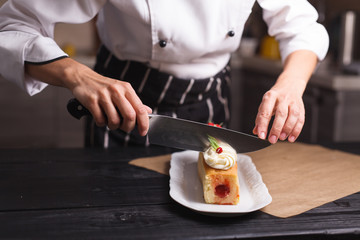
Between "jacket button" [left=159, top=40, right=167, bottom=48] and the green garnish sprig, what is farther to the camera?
"jacket button" [left=159, top=40, right=167, bottom=48]

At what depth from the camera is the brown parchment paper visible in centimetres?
95

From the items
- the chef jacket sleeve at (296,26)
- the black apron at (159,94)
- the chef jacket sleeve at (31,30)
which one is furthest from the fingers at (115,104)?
the chef jacket sleeve at (296,26)

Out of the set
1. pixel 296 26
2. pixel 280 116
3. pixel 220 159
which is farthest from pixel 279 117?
pixel 296 26

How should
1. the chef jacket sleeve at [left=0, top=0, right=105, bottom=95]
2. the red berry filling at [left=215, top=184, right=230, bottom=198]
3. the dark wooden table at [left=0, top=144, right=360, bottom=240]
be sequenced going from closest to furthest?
the dark wooden table at [left=0, top=144, right=360, bottom=240] → the red berry filling at [left=215, top=184, right=230, bottom=198] → the chef jacket sleeve at [left=0, top=0, right=105, bottom=95]

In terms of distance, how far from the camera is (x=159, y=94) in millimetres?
1319

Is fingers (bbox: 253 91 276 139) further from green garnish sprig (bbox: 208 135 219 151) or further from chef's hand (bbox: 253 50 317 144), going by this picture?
green garnish sprig (bbox: 208 135 219 151)

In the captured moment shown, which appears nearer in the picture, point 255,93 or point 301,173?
point 301,173

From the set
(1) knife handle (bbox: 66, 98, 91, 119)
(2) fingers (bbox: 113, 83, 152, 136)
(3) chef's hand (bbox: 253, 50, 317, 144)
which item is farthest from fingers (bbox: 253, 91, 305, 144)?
(1) knife handle (bbox: 66, 98, 91, 119)

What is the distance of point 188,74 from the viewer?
1318mm

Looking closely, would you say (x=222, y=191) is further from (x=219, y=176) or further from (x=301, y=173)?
(x=301, y=173)

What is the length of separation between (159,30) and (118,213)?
561 millimetres

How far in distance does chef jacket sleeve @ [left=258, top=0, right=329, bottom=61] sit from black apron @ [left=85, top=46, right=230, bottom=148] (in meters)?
0.24

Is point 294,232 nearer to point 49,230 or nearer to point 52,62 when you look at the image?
point 49,230

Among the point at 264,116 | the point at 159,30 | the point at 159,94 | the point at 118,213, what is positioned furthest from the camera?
the point at 159,94
